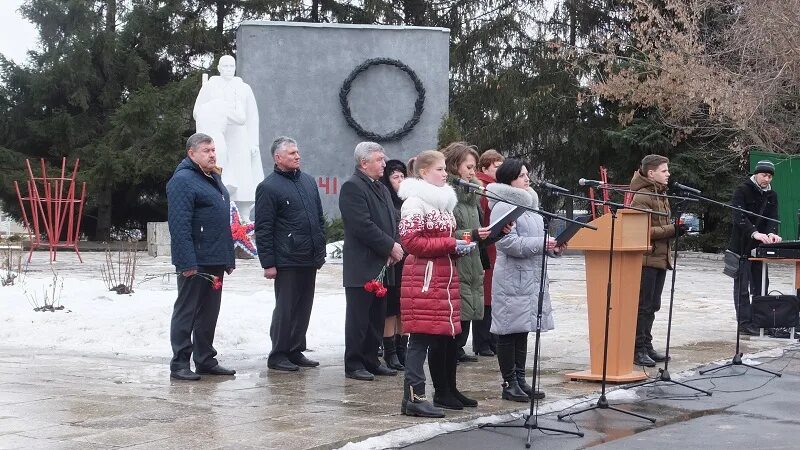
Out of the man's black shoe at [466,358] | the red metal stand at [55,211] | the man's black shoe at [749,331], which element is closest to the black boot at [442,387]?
the man's black shoe at [466,358]

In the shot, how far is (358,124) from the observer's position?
25.4 meters

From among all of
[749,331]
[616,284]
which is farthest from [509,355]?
[749,331]

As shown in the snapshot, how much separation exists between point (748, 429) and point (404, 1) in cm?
3145

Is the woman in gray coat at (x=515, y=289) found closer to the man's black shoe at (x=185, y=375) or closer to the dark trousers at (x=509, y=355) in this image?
the dark trousers at (x=509, y=355)

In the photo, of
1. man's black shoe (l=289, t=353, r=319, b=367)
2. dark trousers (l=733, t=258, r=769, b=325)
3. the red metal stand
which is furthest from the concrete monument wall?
man's black shoe (l=289, t=353, r=319, b=367)

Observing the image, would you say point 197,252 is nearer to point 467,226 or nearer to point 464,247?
point 467,226

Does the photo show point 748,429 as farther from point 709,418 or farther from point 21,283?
point 21,283

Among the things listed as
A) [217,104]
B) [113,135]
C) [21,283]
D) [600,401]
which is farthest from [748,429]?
[113,135]

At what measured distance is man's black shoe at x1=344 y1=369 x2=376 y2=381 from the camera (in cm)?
866

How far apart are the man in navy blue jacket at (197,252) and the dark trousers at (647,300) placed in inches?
141

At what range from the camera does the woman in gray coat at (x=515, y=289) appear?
7.77 meters

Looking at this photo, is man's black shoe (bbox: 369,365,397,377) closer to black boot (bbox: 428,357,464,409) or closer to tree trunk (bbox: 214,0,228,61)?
black boot (bbox: 428,357,464,409)

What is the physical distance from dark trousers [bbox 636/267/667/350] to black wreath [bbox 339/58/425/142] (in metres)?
15.7

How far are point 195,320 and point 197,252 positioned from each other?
0.57 meters
